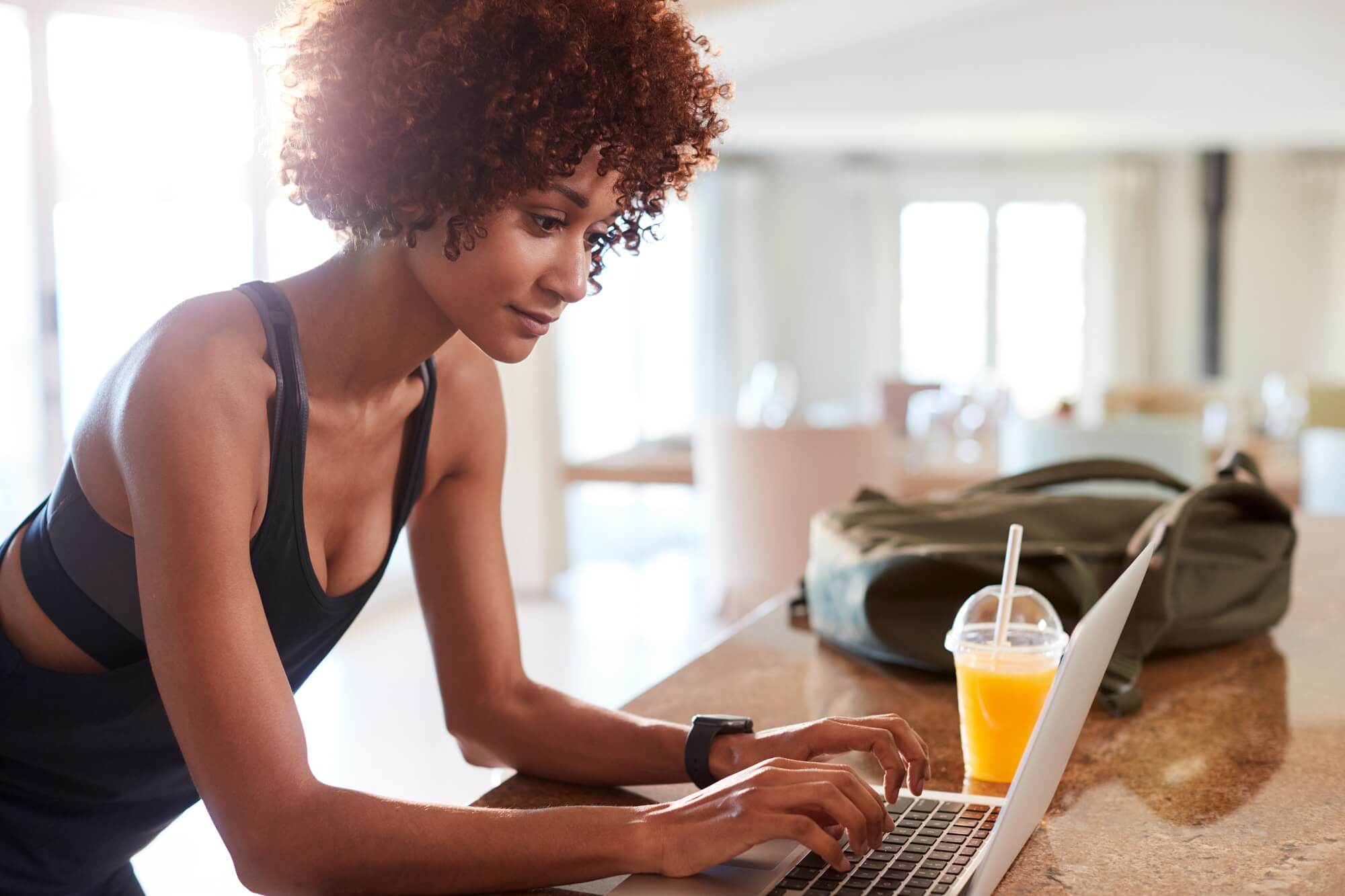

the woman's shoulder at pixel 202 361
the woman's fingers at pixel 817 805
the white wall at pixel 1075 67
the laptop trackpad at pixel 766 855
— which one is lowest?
the laptop trackpad at pixel 766 855

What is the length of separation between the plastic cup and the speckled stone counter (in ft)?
0.13

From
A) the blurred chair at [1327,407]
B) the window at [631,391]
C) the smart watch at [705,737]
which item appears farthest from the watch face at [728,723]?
the blurred chair at [1327,407]

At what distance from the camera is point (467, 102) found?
0.98 meters

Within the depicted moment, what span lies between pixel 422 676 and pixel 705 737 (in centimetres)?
365

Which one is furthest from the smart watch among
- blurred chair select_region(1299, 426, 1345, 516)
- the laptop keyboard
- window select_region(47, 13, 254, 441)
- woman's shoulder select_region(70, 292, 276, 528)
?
blurred chair select_region(1299, 426, 1345, 516)

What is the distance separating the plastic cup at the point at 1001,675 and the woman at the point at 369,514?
0.40ft

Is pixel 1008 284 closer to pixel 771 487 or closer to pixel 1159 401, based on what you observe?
pixel 1159 401

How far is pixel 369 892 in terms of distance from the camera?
0.88 metres

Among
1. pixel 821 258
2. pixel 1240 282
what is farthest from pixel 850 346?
pixel 1240 282

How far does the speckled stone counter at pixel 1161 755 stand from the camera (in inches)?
36.6

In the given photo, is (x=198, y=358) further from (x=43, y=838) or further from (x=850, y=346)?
(x=850, y=346)

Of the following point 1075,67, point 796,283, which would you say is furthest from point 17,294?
point 796,283

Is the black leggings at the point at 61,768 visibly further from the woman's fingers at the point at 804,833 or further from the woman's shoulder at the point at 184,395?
the woman's fingers at the point at 804,833

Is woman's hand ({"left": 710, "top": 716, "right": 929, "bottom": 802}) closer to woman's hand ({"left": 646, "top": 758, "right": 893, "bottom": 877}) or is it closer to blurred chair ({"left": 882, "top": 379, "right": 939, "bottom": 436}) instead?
woman's hand ({"left": 646, "top": 758, "right": 893, "bottom": 877})
